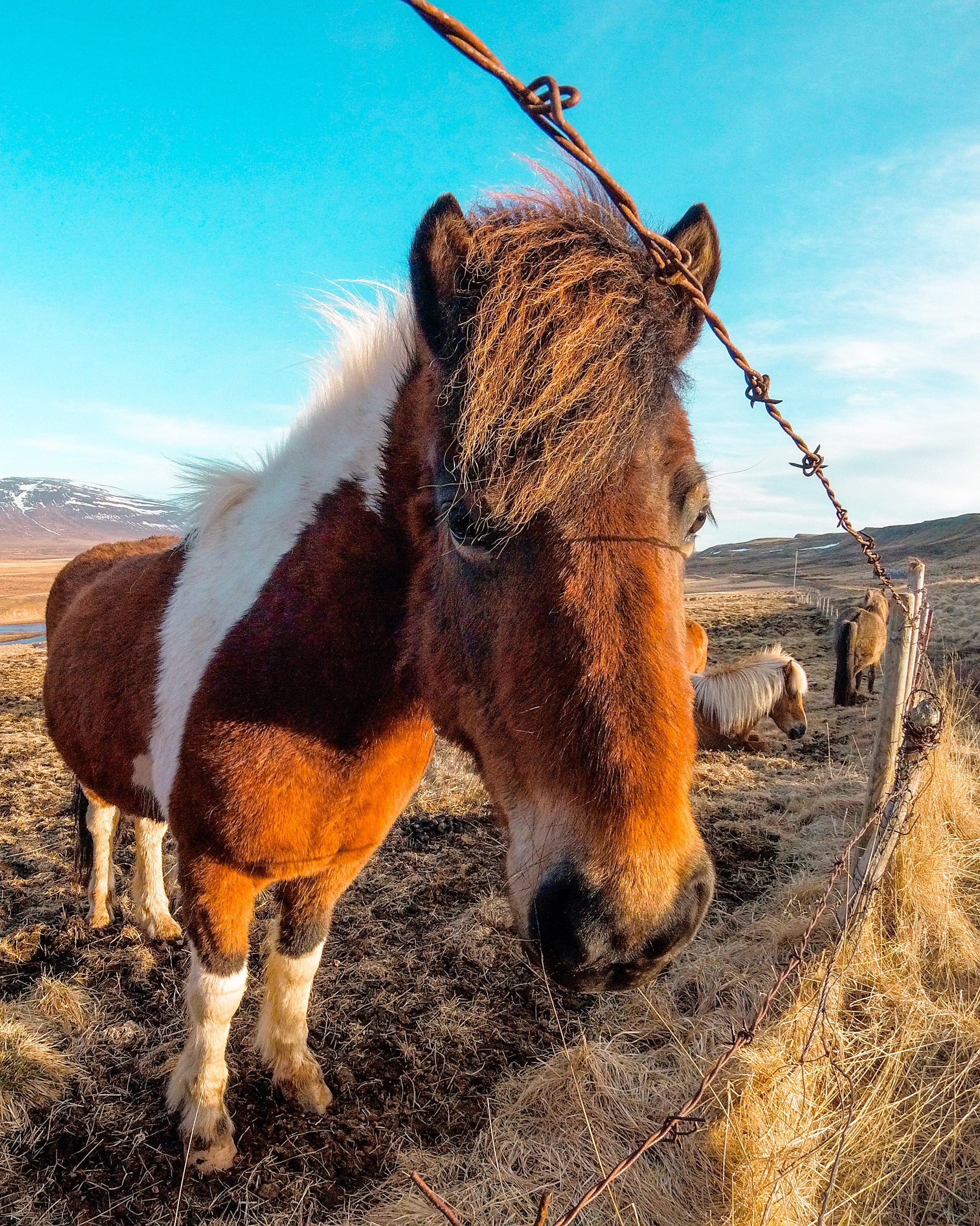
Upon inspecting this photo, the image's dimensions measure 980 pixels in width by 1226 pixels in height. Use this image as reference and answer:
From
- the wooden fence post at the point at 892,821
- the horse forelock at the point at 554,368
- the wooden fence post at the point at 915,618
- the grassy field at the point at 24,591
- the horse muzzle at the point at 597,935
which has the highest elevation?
the horse forelock at the point at 554,368

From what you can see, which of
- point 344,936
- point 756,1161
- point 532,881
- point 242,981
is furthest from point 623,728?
point 344,936

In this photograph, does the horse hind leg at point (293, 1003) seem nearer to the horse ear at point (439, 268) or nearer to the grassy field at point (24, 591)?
the horse ear at point (439, 268)

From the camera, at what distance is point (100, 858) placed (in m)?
4.05

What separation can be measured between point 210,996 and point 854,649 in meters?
10.2

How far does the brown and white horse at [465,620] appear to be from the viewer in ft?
4.43

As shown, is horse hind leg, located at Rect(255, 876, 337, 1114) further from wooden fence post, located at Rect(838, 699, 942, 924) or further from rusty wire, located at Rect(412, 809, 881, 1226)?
wooden fence post, located at Rect(838, 699, 942, 924)

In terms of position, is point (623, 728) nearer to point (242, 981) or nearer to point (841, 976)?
point (242, 981)

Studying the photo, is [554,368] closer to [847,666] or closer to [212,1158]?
[212,1158]

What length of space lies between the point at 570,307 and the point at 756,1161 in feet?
8.81

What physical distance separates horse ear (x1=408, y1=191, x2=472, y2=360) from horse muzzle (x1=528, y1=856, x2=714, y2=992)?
127cm

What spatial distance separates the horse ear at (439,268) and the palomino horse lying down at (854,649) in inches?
399

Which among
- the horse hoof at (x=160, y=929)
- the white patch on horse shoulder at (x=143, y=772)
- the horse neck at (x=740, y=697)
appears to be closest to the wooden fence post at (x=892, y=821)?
the white patch on horse shoulder at (x=143, y=772)

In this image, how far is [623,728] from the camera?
133 cm

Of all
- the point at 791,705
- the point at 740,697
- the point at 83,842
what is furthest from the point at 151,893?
the point at 791,705
